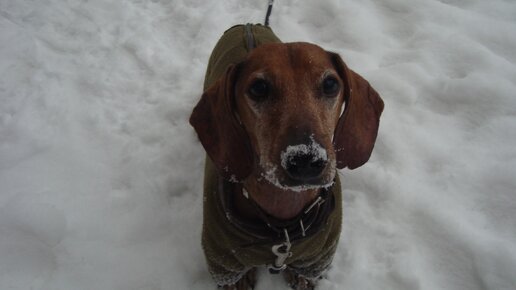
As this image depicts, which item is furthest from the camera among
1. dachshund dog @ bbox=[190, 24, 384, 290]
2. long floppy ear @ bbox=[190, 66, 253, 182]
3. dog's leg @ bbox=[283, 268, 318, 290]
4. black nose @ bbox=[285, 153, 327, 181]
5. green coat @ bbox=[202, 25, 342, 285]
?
dog's leg @ bbox=[283, 268, 318, 290]

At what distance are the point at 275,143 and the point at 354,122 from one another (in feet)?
1.66

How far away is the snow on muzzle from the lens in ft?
4.77

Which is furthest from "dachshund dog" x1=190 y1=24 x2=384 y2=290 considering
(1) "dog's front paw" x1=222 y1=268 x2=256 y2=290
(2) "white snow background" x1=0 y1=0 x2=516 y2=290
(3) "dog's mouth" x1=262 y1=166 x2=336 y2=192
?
(2) "white snow background" x1=0 y1=0 x2=516 y2=290

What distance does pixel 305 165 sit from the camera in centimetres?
146

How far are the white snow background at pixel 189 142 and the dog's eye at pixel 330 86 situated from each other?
125 cm

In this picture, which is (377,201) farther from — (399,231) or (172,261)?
(172,261)

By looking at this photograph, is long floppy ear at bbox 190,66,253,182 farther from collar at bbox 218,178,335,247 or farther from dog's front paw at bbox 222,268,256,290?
dog's front paw at bbox 222,268,256,290

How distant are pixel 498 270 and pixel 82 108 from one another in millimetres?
3341

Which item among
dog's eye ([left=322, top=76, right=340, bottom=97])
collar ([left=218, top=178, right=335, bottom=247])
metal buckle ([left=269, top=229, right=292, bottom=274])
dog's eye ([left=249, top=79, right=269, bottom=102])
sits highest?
dog's eye ([left=249, top=79, right=269, bottom=102])

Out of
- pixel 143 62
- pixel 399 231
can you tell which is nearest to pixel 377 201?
pixel 399 231

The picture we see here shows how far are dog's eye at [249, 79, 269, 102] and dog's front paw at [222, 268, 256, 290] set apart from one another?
128 cm

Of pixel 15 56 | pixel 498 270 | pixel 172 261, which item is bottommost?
pixel 498 270

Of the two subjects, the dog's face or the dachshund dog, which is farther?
the dachshund dog

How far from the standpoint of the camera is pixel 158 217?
280 cm
